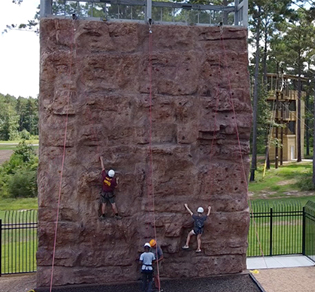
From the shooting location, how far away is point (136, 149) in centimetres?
863

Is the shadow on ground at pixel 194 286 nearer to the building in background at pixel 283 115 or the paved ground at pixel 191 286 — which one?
the paved ground at pixel 191 286

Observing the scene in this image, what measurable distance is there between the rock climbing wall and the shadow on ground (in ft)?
0.66

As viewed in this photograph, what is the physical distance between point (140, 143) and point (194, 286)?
3533mm

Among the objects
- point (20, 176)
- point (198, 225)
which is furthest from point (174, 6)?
point (20, 176)

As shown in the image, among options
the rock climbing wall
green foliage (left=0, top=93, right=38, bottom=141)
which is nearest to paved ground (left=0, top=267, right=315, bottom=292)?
the rock climbing wall

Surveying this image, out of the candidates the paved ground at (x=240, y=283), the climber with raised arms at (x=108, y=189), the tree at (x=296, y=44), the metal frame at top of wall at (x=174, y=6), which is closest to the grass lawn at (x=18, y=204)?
the paved ground at (x=240, y=283)

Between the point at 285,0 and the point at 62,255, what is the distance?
21916 mm

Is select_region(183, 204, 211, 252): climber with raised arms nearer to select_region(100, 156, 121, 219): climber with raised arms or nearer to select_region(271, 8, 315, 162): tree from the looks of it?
select_region(100, 156, 121, 219): climber with raised arms

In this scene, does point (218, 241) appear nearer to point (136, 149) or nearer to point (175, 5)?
point (136, 149)

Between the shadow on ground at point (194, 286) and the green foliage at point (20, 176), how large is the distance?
15.9 m

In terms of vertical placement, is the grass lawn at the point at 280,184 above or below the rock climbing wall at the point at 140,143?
below

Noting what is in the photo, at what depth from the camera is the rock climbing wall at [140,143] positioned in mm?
8391

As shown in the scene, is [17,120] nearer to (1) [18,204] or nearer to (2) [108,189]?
(1) [18,204]

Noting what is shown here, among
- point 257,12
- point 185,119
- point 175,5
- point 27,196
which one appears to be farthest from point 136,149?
point 257,12
